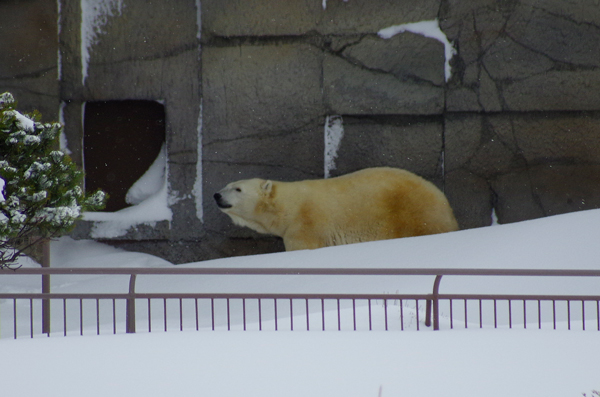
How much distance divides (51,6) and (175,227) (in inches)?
98.4

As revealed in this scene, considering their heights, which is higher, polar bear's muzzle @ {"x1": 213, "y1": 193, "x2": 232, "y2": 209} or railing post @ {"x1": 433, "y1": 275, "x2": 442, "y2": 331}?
polar bear's muzzle @ {"x1": 213, "y1": 193, "x2": 232, "y2": 209}

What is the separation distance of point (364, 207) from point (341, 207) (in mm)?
226

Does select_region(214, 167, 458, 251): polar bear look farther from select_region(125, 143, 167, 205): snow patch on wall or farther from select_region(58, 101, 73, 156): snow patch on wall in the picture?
select_region(58, 101, 73, 156): snow patch on wall

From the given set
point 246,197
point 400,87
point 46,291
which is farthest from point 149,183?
Result: point 400,87

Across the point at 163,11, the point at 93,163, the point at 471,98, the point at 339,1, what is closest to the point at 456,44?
the point at 471,98

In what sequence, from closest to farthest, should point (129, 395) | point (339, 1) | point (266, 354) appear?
point (129, 395) → point (266, 354) → point (339, 1)

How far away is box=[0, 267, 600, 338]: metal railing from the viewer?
3346mm

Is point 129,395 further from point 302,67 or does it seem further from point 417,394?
point 302,67

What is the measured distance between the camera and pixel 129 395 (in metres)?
2.47

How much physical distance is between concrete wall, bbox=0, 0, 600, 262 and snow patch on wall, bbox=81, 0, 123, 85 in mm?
88

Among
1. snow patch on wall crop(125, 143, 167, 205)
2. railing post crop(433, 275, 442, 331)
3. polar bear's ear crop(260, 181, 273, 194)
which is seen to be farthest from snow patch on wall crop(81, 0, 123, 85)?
railing post crop(433, 275, 442, 331)

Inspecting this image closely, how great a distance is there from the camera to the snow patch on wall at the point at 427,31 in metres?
6.51

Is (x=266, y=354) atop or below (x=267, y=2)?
below

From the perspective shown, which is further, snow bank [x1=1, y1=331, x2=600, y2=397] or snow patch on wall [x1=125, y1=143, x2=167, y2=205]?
snow patch on wall [x1=125, y1=143, x2=167, y2=205]
